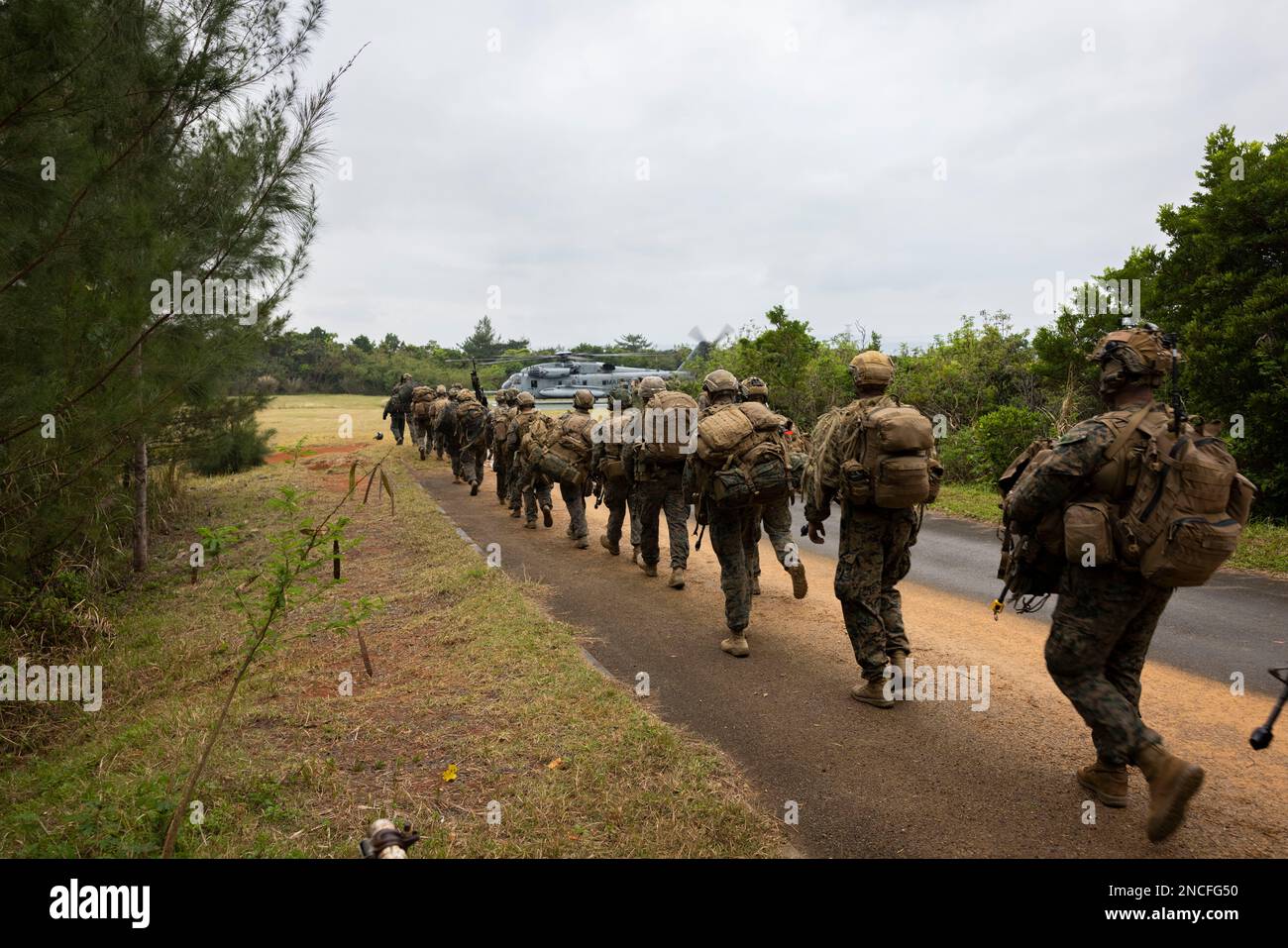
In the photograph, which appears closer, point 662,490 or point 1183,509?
point 1183,509

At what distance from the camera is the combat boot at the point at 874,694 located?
4.79 metres

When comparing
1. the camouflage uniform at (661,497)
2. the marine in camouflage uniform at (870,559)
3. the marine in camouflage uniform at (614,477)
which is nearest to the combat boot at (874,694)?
→ the marine in camouflage uniform at (870,559)

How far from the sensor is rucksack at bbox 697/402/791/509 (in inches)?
223

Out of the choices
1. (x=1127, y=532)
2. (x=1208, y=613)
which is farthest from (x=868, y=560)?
(x=1208, y=613)

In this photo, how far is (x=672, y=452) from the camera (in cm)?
734

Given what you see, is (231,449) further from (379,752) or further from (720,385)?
(379,752)

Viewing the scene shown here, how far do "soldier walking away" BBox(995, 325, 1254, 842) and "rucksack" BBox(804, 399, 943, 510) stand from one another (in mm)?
762

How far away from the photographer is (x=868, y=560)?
15.7 ft

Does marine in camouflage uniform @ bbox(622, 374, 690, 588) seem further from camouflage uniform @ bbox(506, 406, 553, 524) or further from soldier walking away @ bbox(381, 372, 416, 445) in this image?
soldier walking away @ bbox(381, 372, 416, 445)

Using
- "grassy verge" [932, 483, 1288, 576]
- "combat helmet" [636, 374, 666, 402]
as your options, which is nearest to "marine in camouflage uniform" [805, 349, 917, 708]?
"combat helmet" [636, 374, 666, 402]

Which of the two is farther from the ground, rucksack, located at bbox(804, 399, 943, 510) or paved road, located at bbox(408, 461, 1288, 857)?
rucksack, located at bbox(804, 399, 943, 510)

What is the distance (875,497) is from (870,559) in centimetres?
44
